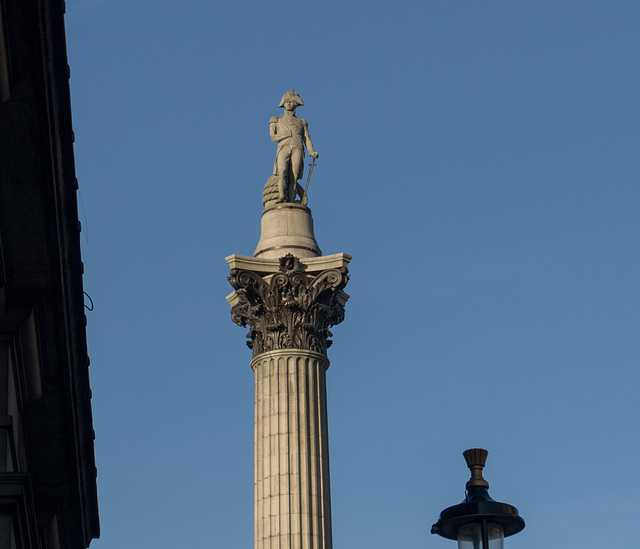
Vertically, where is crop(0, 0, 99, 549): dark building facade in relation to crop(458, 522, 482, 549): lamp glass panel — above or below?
above

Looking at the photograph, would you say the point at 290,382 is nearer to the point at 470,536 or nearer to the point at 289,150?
the point at 289,150

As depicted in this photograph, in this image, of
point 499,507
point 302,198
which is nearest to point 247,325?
point 302,198

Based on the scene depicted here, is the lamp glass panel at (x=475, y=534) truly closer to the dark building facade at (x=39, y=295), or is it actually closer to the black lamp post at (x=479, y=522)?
the black lamp post at (x=479, y=522)

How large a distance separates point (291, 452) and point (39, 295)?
17.8 meters

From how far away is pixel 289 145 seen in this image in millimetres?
39000

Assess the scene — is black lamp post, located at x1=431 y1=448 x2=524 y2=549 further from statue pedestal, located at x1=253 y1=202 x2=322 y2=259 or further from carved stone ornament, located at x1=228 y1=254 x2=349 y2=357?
statue pedestal, located at x1=253 y1=202 x2=322 y2=259

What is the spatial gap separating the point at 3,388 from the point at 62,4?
4.31m

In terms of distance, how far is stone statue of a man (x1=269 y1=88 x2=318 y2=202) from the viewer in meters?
38.6

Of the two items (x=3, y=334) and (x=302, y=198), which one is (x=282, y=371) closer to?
(x=302, y=198)

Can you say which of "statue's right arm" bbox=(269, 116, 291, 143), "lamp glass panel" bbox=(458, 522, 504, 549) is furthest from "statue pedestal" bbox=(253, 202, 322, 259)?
"lamp glass panel" bbox=(458, 522, 504, 549)

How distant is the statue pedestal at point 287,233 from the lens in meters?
36.8

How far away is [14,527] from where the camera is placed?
16.0 metres

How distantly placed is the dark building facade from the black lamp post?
4.40 m

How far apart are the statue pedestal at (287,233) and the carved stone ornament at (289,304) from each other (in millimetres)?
918
